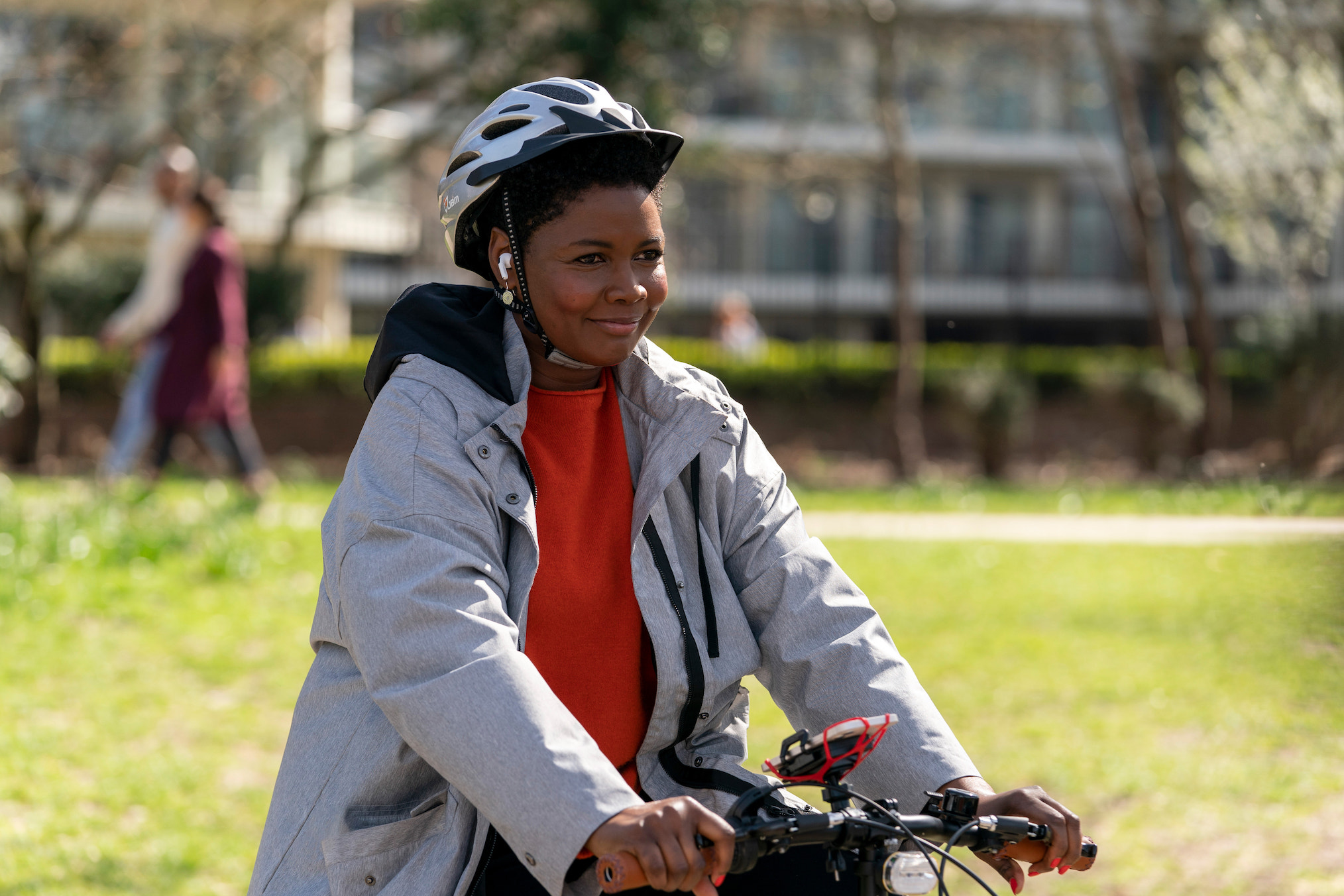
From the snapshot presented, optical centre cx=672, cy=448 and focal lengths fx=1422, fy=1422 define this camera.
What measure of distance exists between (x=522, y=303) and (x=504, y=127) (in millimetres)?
270

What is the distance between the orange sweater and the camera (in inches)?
81.8

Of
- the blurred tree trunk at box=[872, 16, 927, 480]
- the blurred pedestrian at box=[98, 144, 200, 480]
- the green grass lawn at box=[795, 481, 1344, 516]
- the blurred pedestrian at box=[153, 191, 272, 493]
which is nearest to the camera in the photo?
the blurred pedestrian at box=[153, 191, 272, 493]

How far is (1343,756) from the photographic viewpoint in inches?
150

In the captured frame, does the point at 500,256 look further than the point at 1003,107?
No

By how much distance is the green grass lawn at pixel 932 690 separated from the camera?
3.99m

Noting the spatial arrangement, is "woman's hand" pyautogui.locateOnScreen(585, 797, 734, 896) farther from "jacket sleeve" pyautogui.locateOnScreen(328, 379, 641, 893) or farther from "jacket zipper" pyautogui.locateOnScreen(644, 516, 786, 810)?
"jacket zipper" pyautogui.locateOnScreen(644, 516, 786, 810)

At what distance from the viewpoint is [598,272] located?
217 cm

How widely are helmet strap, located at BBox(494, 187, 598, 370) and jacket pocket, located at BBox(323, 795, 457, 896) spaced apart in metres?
0.69

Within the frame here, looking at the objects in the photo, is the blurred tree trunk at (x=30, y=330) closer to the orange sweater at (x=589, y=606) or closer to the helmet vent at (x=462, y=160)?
the helmet vent at (x=462, y=160)

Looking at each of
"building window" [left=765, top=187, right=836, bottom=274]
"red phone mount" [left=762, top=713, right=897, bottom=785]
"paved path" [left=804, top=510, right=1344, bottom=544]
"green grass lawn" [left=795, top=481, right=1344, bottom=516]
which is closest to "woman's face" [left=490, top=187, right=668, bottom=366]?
"red phone mount" [left=762, top=713, right=897, bottom=785]

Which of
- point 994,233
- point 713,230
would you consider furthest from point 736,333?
point 994,233

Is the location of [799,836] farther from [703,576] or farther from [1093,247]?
[1093,247]

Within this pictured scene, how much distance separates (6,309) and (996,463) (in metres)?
10.5

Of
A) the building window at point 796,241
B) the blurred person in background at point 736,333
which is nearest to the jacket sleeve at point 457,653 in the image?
the blurred person in background at point 736,333
